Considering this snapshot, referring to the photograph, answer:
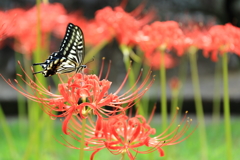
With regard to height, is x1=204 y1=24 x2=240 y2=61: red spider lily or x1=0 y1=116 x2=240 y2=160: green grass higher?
x1=204 y1=24 x2=240 y2=61: red spider lily

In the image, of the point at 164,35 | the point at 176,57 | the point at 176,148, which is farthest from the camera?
the point at 176,57

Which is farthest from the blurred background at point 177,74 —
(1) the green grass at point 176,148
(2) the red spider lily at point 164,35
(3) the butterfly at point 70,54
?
(3) the butterfly at point 70,54

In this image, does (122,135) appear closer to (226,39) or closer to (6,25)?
(226,39)

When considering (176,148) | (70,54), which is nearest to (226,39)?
(70,54)

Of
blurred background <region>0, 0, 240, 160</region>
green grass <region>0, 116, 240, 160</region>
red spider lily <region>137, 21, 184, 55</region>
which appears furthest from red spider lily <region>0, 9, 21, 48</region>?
blurred background <region>0, 0, 240, 160</region>

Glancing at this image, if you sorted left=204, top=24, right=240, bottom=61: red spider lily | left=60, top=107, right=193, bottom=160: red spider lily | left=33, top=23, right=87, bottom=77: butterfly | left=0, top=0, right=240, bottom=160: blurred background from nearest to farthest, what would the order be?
left=60, top=107, right=193, bottom=160: red spider lily < left=33, top=23, right=87, bottom=77: butterfly < left=204, top=24, right=240, bottom=61: red spider lily < left=0, top=0, right=240, bottom=160: blurred background

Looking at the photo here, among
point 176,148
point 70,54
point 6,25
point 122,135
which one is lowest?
point 176,148

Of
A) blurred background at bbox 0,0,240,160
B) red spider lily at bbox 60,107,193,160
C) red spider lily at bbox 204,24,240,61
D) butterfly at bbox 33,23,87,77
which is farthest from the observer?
blurred background at bbox 0,0,240,160

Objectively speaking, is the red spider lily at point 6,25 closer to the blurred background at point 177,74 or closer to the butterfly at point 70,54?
the butterfly at point 70,54

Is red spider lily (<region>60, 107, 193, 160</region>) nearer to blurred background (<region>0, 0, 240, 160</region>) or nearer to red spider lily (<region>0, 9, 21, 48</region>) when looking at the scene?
red spider lily (<region>0, 9, 21, 48</region>)

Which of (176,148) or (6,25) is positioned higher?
(6,25)
